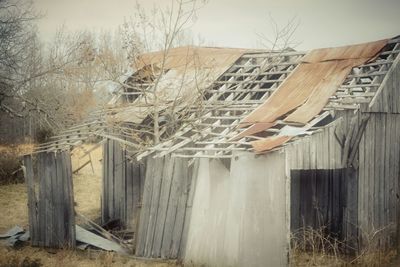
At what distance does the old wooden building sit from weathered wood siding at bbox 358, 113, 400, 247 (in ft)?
0.09

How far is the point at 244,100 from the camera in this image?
37.3 feet

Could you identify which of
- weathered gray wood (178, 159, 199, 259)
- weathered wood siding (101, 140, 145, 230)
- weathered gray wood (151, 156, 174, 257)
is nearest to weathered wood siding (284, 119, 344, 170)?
weathered gray wood (178, 159, 199, 259)

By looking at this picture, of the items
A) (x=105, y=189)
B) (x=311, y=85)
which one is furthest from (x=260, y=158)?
(x=105, y=189)

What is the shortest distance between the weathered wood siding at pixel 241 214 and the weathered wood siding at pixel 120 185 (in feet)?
12.9

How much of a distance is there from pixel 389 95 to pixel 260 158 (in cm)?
445

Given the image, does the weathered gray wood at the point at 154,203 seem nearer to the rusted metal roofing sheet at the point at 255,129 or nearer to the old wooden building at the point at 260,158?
the old wooden building at the point at 260,158

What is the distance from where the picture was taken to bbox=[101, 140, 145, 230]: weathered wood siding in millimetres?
12688

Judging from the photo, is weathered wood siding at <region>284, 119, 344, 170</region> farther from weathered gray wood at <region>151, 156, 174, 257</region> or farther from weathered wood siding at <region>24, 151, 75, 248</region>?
weathered wood siding at <region>24, 151, 75, 248</region>

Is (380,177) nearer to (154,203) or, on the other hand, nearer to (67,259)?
(154,203)

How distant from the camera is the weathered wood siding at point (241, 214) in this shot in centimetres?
759

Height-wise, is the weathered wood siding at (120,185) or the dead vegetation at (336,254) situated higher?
the weathered wood siding at (120,185)

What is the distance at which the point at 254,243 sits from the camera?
7789 millimetres

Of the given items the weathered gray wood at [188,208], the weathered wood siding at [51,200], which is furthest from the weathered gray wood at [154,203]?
the weathered wood siding at [51,200]

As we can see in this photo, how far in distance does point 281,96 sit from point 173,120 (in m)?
3.01
